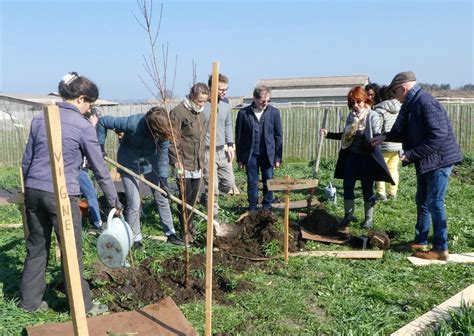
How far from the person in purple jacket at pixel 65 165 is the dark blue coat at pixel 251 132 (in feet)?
11.1

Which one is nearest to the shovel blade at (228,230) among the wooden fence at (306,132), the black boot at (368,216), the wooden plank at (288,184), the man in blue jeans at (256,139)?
the wooden plank at (288,184)

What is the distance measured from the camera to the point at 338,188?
9.10m

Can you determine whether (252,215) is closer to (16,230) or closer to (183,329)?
(183,329)

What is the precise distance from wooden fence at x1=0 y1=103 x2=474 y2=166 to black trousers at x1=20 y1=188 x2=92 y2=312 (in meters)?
9.37

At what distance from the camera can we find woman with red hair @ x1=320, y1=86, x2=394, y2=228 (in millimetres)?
5770

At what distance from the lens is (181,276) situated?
14.7 ft

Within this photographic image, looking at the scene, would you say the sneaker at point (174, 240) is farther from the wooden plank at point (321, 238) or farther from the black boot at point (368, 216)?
the black boot at point (368, 216)

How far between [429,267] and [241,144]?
323 centimetres

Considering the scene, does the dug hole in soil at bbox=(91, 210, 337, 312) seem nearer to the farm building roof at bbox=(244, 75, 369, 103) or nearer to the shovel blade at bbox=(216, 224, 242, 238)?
the shovel blade at bbox=(216, 224, 242, 238)

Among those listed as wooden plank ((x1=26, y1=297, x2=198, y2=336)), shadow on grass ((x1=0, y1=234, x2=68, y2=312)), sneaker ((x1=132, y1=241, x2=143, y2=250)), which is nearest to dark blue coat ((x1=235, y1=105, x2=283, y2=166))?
sneaker ((x1=132, y1=241, x2=143, y2=250))

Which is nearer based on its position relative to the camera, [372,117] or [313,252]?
[313,252]

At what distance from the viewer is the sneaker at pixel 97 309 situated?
373 centimetres

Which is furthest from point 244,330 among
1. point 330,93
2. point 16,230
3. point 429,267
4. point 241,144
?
point 330,93

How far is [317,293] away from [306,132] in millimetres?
11211
